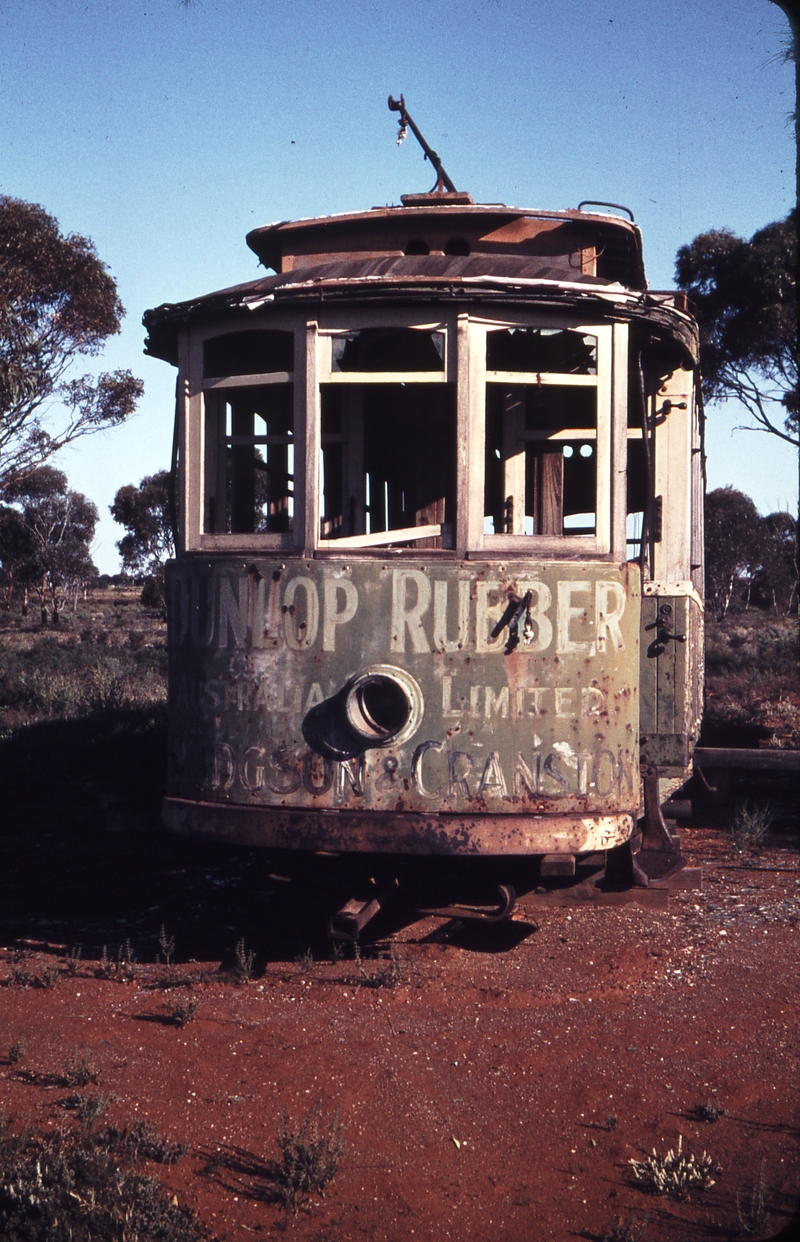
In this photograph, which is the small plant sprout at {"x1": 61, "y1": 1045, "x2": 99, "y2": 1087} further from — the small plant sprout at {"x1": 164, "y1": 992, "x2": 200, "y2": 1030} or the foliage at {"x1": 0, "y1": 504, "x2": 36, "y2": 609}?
the foliage at {"x1": 0, "y1": 504, "x2": 36, "y2": 609}

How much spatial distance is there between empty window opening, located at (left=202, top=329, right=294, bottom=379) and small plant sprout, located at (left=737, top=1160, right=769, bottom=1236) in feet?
13.1

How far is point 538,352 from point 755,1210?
4.37 meters

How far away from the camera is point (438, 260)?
5367 mm

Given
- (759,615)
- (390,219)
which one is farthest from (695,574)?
(759,615)

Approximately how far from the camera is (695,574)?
7680mm

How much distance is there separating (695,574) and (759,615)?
3420 centimetres

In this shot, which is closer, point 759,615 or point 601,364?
point 601,364

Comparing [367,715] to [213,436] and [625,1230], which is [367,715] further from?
[625,1230]

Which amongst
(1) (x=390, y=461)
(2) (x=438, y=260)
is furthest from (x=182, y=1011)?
(2) (x=438, y=260)

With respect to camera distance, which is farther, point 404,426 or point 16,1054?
point 404,426

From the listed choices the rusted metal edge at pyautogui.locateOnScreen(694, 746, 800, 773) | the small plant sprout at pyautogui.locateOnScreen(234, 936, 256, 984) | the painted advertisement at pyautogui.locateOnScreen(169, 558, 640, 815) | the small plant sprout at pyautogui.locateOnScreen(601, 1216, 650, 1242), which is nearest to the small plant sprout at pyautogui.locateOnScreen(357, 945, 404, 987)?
the small plant sprout at pyautogui.locateOnScreen(234, 936, 256, 984)

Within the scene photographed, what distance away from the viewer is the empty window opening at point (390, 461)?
5.68m

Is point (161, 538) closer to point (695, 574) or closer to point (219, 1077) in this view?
point (695, 574)

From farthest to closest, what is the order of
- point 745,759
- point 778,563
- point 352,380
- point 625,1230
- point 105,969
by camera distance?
point 778,563, point 745,759, point 105,969, point 352,380, point 625,1230
